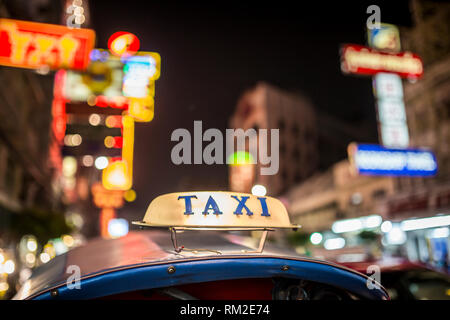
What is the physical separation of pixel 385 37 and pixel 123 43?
19259 millimetres

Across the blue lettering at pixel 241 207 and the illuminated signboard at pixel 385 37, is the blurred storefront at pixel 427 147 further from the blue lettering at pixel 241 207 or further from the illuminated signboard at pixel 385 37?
the blue lettering at pixel 241 207

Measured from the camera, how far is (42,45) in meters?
10.6

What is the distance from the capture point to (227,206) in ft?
7.47

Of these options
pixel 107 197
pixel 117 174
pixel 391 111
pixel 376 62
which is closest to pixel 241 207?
pixel 117 174

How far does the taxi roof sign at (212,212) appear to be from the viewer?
2221mm

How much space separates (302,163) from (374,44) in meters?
47.3

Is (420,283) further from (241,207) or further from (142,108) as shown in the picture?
(142,108)

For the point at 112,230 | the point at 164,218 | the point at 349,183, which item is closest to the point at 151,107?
the point at 164,218

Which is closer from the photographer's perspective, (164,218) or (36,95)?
(164,218)

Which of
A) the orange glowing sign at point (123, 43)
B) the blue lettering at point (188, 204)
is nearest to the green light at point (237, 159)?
the blue lettering at point (188, 204)

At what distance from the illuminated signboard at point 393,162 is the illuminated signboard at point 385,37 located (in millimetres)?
8394
